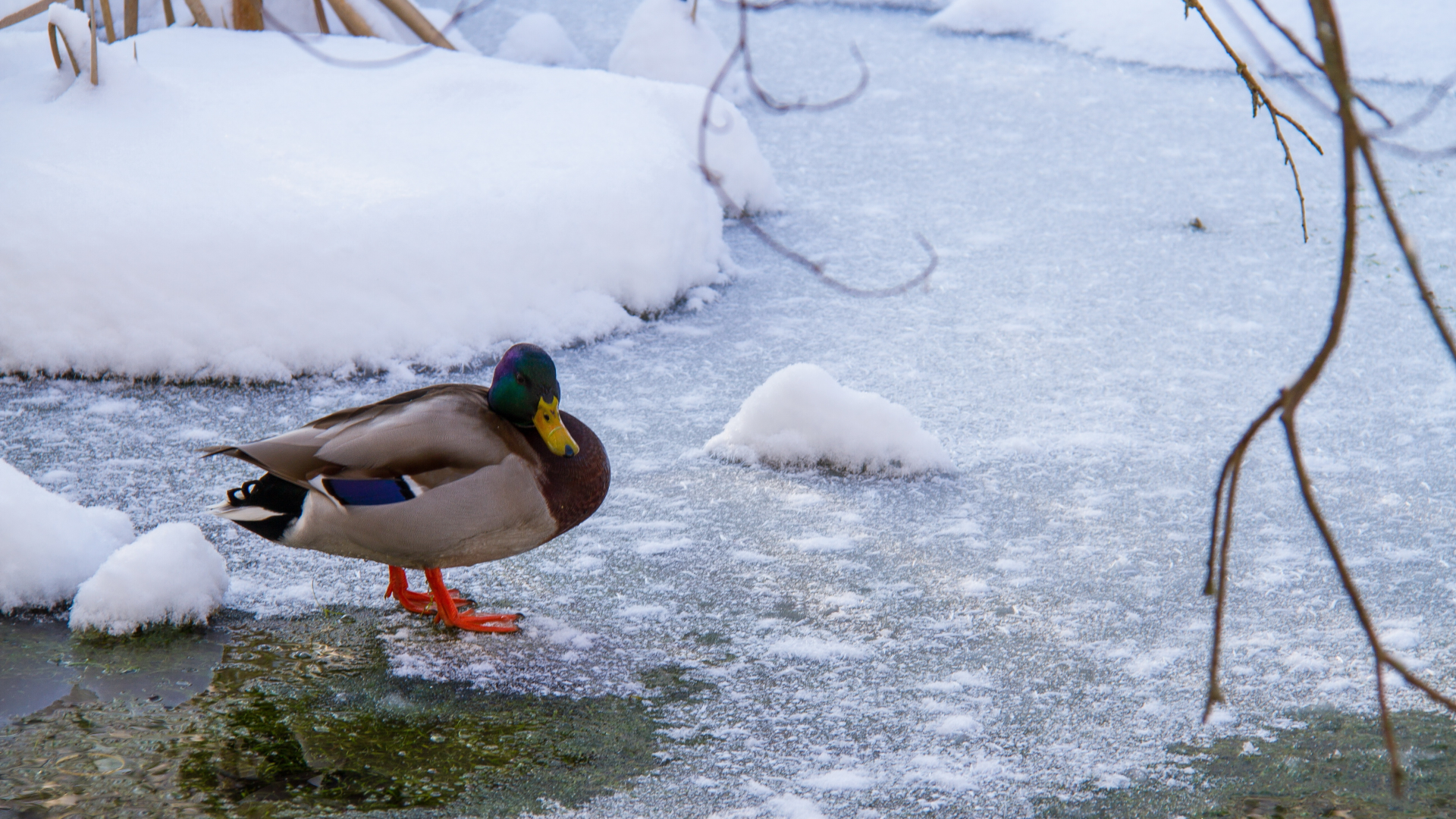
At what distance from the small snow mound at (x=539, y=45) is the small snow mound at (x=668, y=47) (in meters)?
0.42

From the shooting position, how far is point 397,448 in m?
1.79

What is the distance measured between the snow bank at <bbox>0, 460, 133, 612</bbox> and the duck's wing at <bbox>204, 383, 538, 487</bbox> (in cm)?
36

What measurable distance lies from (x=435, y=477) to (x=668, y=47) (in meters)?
4.04

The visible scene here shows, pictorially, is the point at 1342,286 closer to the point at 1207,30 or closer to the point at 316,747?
the point at 316,747

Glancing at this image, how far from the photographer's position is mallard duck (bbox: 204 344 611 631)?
5.87 ft

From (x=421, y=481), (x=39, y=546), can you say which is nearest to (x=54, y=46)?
(x=39, y=546)

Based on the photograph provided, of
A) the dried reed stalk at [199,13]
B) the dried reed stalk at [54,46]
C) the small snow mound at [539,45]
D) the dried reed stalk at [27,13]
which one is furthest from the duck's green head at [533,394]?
the small snow mound at [539,45]

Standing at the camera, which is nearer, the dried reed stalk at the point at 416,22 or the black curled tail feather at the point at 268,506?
the black curled tail feather at the point at 268,506

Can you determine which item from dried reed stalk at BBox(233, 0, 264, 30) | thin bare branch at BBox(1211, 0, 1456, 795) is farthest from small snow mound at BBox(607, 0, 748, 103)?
thin bare branch at BBox(1211, 0, 1456, 795)

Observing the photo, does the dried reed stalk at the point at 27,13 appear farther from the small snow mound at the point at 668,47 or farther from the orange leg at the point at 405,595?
the orange leg at the point at 405,595

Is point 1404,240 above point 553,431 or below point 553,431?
above

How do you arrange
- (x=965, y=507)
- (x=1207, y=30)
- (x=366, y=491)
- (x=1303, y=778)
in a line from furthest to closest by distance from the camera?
(x=1207, y=30) < (x=965, y=507) < (x=366, y=491) < (x=1303, y=778)

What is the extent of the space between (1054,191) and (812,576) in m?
2.85

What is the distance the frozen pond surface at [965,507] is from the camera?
178 cm
